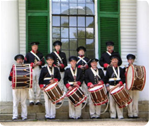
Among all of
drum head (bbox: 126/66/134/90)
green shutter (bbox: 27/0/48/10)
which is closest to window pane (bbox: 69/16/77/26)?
green shutter (bbox: 27/0/48/10)

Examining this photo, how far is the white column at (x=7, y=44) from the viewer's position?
9.56m

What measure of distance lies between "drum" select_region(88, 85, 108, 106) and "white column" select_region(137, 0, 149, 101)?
2185mm

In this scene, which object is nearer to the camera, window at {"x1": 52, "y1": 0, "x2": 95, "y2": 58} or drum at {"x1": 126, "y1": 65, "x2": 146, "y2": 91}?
drum at {"x1": 126, "y1": 65, "x2": 146, "y2": 91}

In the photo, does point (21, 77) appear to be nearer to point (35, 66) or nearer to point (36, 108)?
point (35, 66)

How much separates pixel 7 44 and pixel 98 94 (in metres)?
3.14

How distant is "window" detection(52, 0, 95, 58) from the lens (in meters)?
11.1

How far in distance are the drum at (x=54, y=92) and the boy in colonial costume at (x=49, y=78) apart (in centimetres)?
34

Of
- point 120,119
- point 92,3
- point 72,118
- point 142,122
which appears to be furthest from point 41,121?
point 92,3

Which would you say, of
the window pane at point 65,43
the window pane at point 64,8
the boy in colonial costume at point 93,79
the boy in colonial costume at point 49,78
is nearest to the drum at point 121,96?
the boy in colonial costume at point 93,79

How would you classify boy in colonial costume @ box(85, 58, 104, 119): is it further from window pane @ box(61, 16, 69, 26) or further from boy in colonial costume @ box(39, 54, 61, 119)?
window pane @ box(61, 16, 69, 26)

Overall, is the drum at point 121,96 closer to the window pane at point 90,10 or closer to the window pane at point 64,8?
the window pane at point 90,10

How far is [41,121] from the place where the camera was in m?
8.65

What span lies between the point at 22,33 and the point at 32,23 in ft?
1.53

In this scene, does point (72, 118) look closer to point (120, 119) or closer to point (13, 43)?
point (120, 119)
